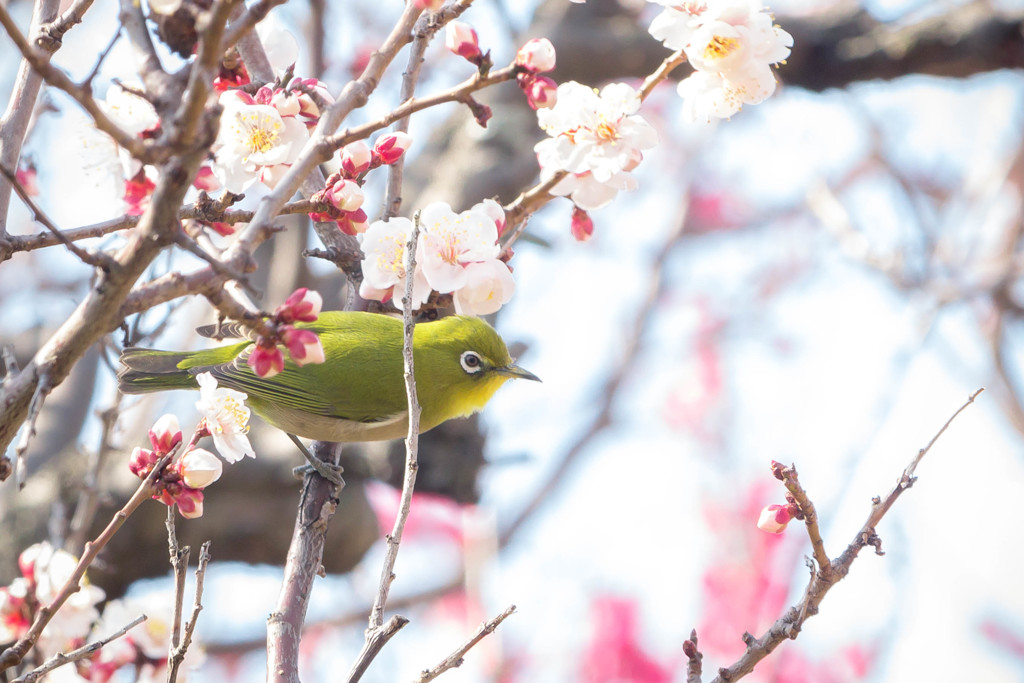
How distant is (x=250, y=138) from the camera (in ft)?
6.74

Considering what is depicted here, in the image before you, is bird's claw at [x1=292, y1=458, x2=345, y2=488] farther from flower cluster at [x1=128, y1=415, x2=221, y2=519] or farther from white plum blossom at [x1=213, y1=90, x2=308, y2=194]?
white plum blossom at [x1=213, y1=90, x2=308, y2=194]

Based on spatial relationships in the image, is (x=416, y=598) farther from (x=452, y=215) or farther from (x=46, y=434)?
(x=452, y=215)

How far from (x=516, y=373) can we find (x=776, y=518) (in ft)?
5.19

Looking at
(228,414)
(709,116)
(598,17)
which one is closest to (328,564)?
(228,414)

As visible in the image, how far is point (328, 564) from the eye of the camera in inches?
202

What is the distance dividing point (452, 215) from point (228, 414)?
A: 2.47 feet

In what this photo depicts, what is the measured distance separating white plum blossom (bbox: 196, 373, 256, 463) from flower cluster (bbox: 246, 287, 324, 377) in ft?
1.47

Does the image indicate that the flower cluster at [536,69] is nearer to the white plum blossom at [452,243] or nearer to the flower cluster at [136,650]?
the white plum blossom at [452,243]

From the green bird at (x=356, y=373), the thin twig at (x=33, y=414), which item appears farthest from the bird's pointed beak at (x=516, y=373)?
the thin twig at (x=33, y=414)

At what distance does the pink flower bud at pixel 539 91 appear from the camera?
2031mm

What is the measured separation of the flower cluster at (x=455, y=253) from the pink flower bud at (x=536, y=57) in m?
0.40

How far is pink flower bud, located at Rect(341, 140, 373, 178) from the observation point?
6.69 ft

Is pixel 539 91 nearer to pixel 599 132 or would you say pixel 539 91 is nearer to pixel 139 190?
pixel 599 132

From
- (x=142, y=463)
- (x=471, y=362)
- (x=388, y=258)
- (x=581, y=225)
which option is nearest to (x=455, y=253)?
(x=388, y=258)
